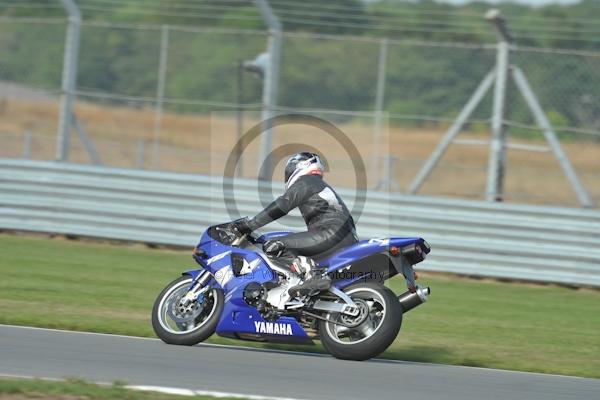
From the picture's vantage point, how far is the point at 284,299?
838 cm

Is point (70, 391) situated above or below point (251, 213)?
below

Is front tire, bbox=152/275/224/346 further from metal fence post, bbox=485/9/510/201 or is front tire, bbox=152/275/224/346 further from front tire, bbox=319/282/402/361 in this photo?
metal fence post, bbox=485/9/510/201

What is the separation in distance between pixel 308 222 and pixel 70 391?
2.92 meters

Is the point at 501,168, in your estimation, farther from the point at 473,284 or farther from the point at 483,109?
the point at 483,109

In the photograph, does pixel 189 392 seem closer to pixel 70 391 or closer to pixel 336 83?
pixel 70 391

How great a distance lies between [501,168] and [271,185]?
10.4ft

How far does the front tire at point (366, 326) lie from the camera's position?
7902 millimetres

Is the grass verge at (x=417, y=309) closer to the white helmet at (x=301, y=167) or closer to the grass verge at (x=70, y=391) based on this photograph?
the white helmet at (x=301, y=167)

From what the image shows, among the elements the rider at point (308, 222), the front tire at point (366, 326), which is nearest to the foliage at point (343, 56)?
the rider at point (308, 222)

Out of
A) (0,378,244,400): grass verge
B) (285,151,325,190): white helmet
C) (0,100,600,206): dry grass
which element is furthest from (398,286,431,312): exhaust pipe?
(0,100,600,206): dry grass

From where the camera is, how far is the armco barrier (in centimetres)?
1379

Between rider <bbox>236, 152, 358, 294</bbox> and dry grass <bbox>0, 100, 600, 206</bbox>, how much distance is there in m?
8.25

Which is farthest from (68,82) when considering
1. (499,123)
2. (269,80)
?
(499,123)

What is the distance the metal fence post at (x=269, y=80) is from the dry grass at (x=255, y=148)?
2.26 m
